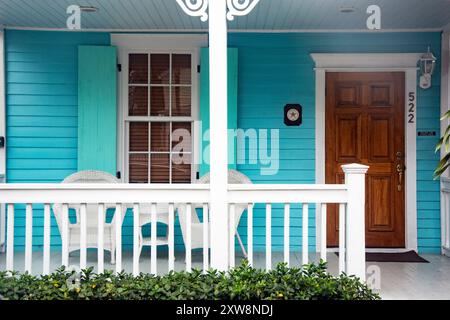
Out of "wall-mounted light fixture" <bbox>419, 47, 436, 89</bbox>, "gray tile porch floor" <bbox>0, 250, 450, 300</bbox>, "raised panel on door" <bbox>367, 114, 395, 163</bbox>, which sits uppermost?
"wall-mounted light fixture" <bbox>419, 47, 436, 89</bbox>

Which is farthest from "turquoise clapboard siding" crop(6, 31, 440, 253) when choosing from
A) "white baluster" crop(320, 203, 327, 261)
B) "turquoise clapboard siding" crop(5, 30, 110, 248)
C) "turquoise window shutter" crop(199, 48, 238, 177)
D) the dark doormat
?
"white baluster" crop(320, 203, 327, 261)

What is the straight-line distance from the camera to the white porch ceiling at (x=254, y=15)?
16.1ft

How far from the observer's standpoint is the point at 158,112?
19.3ft

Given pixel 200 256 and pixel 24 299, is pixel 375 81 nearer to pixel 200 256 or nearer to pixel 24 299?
pixel 200 256

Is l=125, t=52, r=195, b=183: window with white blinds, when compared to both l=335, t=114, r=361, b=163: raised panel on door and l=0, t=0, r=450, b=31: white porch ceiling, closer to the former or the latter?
l=0, t=0, r=450, b=31: white porch ceiling

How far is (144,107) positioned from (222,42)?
2.34 m

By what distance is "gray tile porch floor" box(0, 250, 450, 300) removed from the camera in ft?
14.1

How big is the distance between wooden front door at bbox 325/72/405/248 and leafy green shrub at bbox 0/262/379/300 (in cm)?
257

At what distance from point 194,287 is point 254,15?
3118 mm

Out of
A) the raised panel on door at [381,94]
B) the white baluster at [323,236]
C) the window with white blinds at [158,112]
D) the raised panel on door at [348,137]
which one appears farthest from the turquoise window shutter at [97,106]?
the raised panel on door at [381,94]

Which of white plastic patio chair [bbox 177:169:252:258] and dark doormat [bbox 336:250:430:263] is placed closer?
white plastic patio chair [bbox 177:169:252:258]

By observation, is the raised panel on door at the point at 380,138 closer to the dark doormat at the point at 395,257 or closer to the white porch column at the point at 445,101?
the white porch column at the point at 445,101

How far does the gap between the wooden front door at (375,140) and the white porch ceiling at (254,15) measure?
0.67 meters
